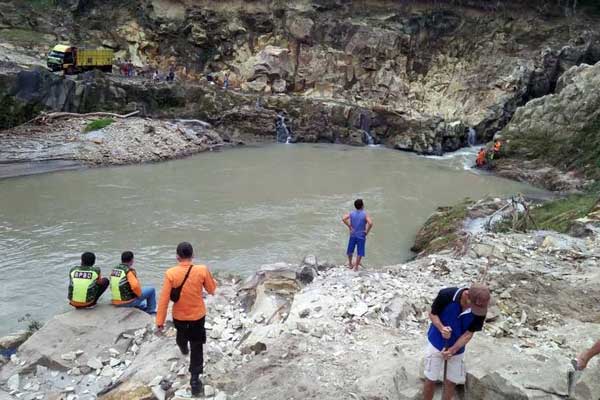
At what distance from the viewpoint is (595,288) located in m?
7.81

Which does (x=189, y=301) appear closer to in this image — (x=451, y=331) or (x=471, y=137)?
(x=451, y=331)

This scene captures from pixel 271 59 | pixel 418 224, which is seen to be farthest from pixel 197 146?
pixel 418 224

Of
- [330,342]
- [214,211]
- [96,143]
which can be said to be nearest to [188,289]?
[330,342]

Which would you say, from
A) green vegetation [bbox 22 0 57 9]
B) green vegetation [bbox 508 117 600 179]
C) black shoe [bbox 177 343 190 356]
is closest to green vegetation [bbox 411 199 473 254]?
black shoe [bbox 177 343 190 356]

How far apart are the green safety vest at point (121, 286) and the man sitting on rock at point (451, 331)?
4.82 m

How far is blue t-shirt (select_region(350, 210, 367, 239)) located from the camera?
977 cm

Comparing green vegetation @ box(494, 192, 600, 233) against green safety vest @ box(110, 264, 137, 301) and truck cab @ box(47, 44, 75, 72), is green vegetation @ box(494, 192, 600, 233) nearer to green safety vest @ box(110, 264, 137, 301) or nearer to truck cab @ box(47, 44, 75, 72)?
green safety vest @ box(110, 264, 137, 301)

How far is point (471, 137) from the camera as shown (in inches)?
1312

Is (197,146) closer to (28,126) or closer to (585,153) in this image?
(28,126)

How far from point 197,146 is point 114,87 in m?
6.60

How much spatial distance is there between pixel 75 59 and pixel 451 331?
30367 millimetres

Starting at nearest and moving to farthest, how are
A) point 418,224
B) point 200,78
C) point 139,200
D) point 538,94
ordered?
point 418,224 → point 139,200 → point 538,94 → point 200,78

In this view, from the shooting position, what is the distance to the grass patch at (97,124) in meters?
26.9

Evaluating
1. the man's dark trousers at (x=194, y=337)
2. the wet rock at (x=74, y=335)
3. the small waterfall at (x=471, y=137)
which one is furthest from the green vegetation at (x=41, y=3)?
the man's dark trousers at (x=194, y=337)
